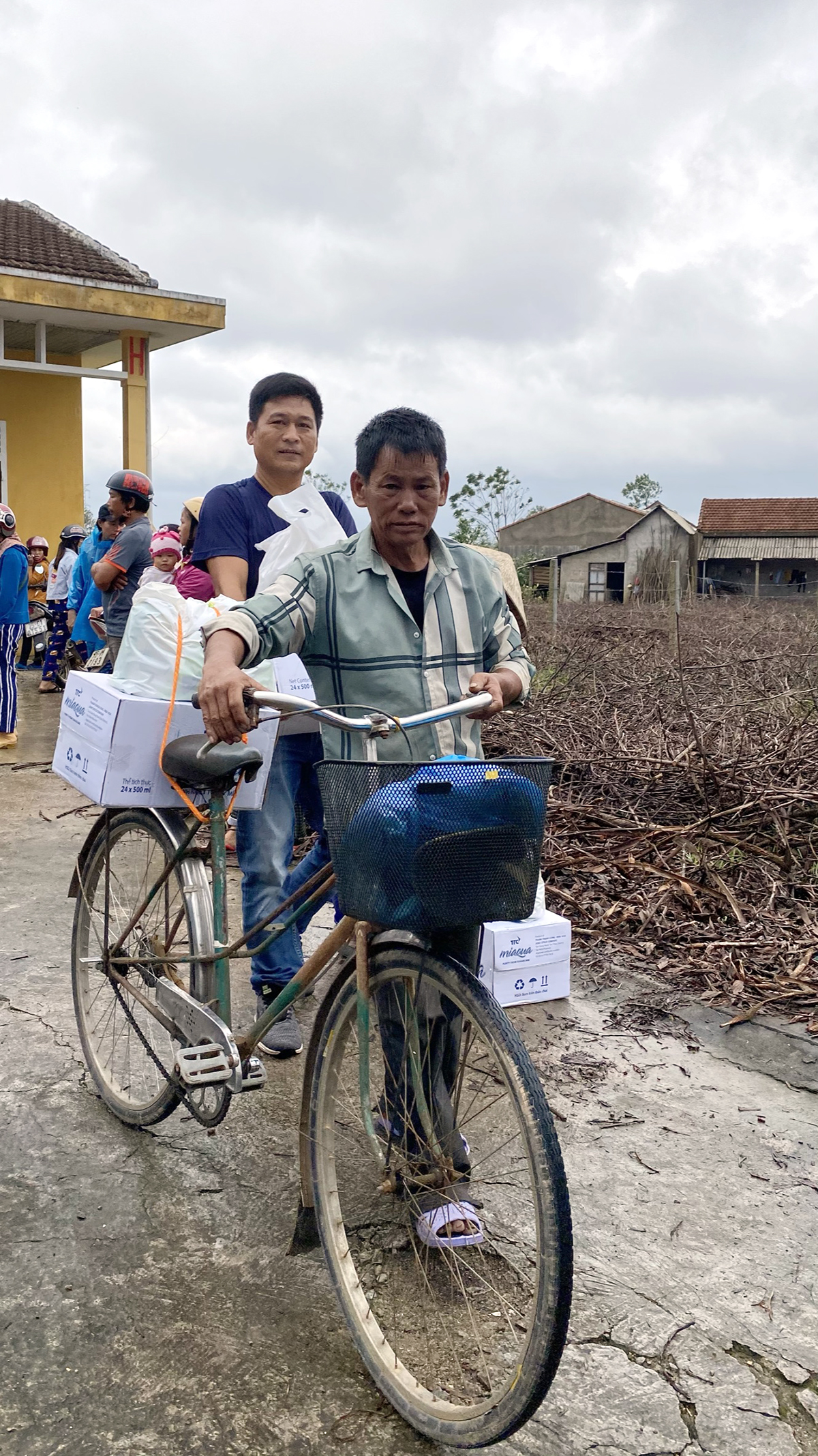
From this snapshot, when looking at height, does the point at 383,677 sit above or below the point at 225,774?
above

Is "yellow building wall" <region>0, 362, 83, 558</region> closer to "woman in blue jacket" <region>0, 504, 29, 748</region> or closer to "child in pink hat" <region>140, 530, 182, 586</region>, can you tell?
"woman in blue jacket" <region>0, 504, 29, 748</region>

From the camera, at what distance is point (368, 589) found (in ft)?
7.95

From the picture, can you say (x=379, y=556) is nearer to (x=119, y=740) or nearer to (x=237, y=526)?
(x=119, y=740)

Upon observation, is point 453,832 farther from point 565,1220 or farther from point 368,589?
point 368,589

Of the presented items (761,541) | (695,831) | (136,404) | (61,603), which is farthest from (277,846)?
(761,541)

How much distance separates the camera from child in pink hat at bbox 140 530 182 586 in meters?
7.41

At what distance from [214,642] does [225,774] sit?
373 millimetres

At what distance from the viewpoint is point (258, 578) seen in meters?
3.50

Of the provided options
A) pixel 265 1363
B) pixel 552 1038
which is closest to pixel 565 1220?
pixel 265 1363

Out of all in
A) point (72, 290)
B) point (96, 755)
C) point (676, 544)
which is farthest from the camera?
point (676, 544)

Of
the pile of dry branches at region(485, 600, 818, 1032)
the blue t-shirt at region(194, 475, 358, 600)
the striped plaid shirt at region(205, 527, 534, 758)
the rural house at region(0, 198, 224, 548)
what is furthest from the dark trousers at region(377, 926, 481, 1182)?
the rural house at region(0, 198, 224, 548)

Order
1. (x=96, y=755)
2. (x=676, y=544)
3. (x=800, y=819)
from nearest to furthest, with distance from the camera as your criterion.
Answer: (x=96, y=755), (x=800, y=819), (x=676, y=544)

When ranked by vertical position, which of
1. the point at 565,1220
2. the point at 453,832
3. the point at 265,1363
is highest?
the point at 453,832

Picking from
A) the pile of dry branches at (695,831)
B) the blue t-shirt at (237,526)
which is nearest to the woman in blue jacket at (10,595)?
the pile of dry branches at (695,831)
